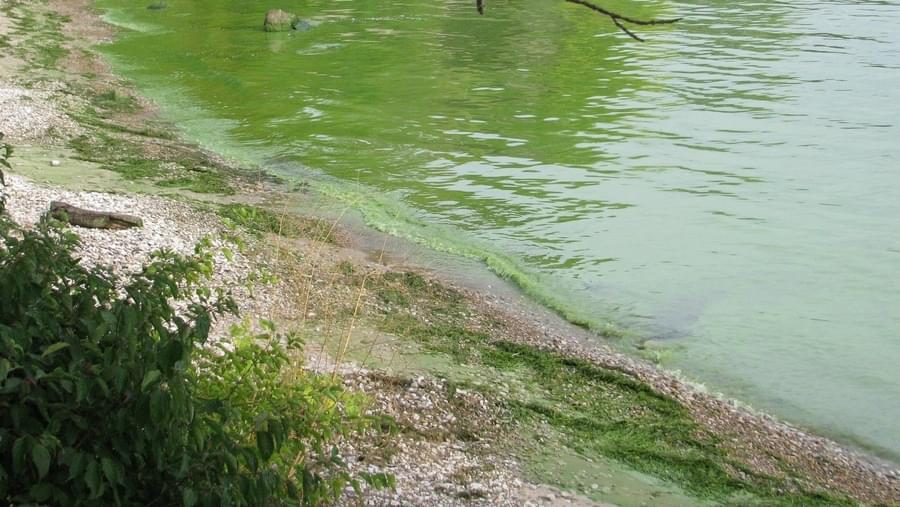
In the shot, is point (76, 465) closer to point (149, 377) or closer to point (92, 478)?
point (92, 478)

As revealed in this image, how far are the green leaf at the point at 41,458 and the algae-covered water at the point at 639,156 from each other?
7965 mm

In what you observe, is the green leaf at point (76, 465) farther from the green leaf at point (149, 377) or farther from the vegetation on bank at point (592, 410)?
the vegetation on bank at point (592, 410)

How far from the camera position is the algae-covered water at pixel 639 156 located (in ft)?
40.7

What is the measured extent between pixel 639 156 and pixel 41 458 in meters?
16.9

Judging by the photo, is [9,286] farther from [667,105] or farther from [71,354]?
[667,105]

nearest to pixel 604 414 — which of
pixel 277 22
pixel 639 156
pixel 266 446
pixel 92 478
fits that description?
pixel 266 446

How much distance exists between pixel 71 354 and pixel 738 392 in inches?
312

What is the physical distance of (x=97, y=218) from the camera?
1184cm

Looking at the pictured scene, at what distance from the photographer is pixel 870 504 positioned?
834cm

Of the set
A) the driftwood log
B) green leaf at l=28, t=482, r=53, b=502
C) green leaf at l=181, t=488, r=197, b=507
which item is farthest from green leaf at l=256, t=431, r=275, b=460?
the driftwood log

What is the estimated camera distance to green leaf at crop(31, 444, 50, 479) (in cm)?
385

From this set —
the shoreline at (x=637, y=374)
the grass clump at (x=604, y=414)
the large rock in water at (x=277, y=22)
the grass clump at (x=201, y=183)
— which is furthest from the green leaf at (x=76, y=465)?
the large rock in water at (x=277, y=22)

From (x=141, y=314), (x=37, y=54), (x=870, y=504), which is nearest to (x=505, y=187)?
(x=870, y=504)

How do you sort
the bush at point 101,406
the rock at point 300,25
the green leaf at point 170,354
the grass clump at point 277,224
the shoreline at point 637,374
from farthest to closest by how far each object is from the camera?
1. the rock at point 300,25
2. the grass clump at point 277,224
3. the shoreline at point 637,374
4. the green leaf at point 170,354
5. the bush at point 101,406
